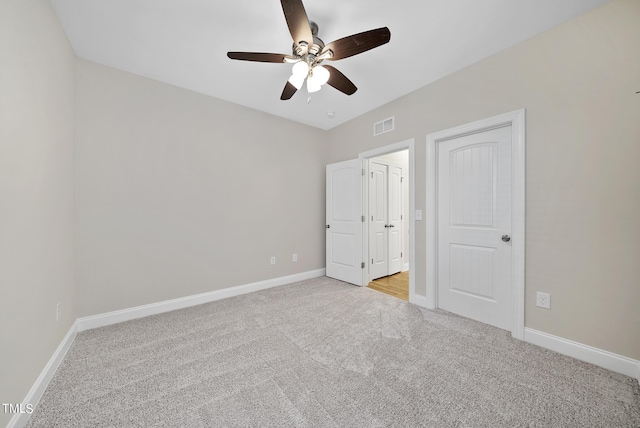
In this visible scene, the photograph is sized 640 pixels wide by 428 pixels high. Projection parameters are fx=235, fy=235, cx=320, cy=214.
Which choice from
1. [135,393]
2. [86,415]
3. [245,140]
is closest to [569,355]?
[135,393]

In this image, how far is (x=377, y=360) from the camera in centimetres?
188

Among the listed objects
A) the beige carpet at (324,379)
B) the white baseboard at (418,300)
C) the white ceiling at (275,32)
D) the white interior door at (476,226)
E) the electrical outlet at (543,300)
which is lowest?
the beige carpet at (324,379)

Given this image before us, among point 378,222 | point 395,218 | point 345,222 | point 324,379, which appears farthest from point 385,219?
point 324,379

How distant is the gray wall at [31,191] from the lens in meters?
1.23

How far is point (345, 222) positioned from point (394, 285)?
1.29m

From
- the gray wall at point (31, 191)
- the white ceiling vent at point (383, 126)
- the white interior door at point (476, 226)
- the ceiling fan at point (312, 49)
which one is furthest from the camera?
the white ceiling vent at point (383, 126)

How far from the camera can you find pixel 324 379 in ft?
5.46

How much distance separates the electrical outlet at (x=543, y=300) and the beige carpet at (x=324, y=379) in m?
0.37

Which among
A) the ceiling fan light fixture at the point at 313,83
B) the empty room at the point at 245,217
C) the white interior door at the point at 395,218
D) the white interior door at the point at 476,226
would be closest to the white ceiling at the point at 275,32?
the empty room at the point at 245,217

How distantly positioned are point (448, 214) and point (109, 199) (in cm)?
380

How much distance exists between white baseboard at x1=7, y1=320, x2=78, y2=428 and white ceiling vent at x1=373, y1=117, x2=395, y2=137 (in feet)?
13.2

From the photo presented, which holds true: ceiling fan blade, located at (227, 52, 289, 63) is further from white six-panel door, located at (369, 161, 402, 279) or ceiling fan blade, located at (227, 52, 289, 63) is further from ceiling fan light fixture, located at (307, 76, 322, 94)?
white six-panel door, located at (369, 161, 402, 279)

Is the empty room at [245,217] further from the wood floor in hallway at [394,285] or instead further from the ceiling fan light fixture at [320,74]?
the wood floor in hallway at [394,285]

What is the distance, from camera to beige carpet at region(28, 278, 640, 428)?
1358 mm
